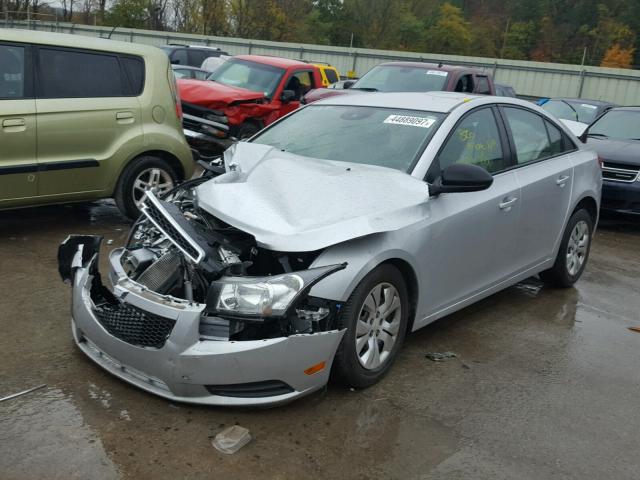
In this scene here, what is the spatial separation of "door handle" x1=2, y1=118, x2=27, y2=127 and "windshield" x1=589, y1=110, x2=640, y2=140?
8.01 metres

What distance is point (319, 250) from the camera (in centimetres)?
350

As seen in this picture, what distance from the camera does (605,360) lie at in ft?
15.0

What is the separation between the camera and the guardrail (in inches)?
1074

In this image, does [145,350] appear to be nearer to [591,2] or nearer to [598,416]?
[598,416]

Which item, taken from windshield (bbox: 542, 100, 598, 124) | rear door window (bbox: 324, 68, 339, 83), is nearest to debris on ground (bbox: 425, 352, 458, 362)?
rear door window (bbox: 324, 68, 339, 83)

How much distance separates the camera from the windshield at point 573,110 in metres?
14.2

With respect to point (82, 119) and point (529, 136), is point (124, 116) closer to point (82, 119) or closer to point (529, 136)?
point (82, 119)

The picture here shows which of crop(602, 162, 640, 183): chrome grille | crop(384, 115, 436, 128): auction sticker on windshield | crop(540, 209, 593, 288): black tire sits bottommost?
crop(540, 209, 593, 288): black tire

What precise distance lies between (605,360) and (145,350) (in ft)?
10.1

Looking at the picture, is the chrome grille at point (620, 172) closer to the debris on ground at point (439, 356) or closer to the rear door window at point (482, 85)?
the rear door window at point (482, 85)

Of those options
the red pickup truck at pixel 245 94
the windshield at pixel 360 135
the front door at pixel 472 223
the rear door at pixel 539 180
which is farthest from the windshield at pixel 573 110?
the windshield at pixel 360 135

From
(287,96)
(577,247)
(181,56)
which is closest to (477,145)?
(577,247)

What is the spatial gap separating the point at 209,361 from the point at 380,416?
3.17 ft

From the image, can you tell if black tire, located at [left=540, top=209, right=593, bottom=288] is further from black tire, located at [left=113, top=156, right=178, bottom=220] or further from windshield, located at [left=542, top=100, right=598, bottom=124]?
windshield, located at [left=542, top=100, right=598, bottom=124]
